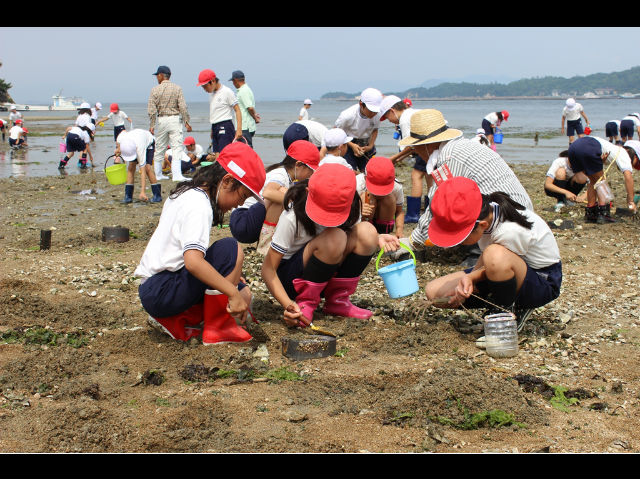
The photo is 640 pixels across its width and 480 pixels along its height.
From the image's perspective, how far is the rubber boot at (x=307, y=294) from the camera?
14.2 ft

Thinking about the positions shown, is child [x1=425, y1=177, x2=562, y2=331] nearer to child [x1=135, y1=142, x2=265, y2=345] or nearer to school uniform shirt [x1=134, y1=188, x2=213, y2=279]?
child [x1=135, y1=142, x2=265, y2=345]

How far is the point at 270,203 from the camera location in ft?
16.7

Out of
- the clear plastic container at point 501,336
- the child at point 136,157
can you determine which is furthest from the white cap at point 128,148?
the clear plastic container at point 501,336

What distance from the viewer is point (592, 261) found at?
6.09 m

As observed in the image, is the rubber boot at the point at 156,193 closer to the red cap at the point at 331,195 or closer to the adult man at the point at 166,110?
the adult man at the point at 166,110

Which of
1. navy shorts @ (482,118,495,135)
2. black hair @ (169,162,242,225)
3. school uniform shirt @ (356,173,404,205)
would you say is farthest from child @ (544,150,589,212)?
navy shorts @ (482,118,495,135)

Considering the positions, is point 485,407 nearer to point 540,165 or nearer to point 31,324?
point 31,324

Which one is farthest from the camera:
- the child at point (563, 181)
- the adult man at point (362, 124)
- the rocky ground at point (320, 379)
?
the child at point (563, 181)

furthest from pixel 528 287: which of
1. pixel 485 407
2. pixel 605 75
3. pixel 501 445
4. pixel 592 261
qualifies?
pixel 605 75

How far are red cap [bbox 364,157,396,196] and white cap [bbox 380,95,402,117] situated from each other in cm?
170

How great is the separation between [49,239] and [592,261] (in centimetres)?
557

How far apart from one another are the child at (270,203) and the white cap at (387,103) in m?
2.46

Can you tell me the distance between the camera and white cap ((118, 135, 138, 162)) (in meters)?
9.81

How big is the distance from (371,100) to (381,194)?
2.07 meters
